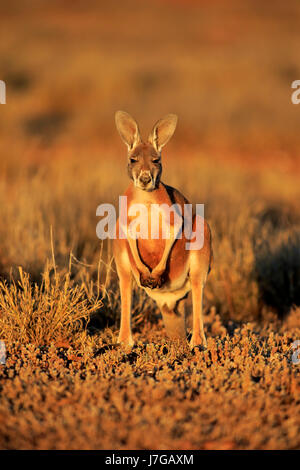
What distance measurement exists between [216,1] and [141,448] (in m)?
54.6

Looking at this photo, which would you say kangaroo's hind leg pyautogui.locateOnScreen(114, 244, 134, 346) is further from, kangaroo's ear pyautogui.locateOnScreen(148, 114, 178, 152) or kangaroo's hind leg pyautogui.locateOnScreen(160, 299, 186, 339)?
kangaroo's ear pyautogui.locateOnScreen(148, 114, 178, 152)

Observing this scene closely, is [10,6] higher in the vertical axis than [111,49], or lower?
higher

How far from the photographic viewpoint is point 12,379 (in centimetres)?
315

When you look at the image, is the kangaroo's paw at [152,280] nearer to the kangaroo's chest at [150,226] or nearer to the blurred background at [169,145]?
the kangaroo's chest at [150,226]

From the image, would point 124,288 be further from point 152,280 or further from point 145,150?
point 145,150

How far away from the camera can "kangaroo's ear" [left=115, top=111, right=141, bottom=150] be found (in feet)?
11.8

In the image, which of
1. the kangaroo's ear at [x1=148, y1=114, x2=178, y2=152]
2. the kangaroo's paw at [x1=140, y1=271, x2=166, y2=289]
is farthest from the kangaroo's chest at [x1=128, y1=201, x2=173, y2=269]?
the kangaroo's ear at [x1=148, y1=114, x2=178, y2=152]

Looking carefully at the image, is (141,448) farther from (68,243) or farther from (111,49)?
(111,49)

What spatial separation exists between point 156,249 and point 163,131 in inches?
28.5

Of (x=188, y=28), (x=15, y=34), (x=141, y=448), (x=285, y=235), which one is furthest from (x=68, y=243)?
(x=188, y=28)

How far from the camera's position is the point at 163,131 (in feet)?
11.9

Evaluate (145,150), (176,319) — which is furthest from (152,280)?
(145,150)

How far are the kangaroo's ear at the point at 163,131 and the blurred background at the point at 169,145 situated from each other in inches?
46.9

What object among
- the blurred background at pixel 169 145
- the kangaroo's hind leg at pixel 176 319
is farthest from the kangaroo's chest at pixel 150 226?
the blurred background at pixel 169 145
